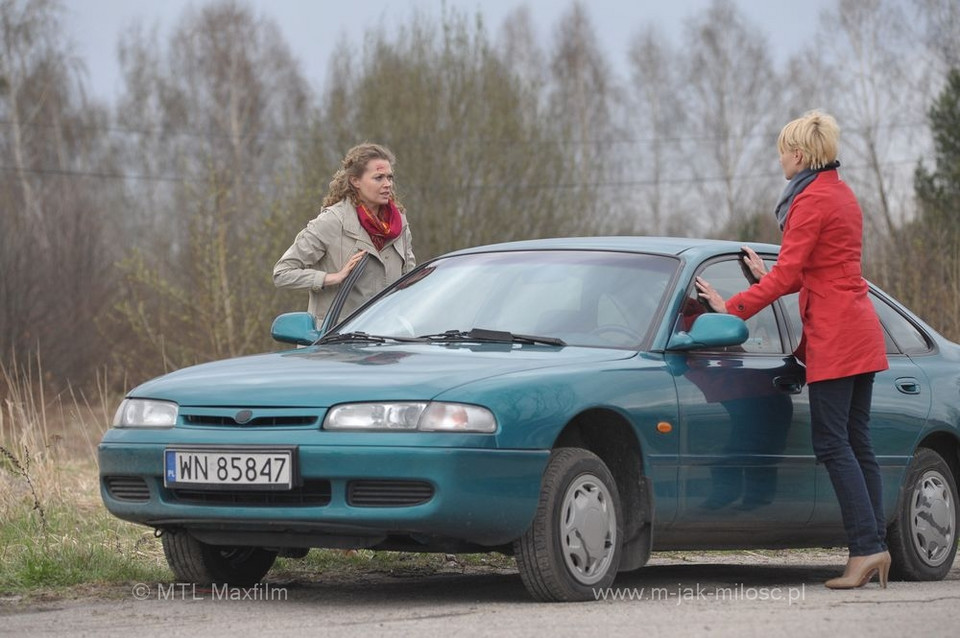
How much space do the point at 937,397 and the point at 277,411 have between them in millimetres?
3481

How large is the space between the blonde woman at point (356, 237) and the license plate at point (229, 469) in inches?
105

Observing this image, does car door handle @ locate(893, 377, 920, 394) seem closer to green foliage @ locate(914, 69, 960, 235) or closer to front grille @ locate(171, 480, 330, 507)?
front grille @ locate(171, 480, 330, 507)

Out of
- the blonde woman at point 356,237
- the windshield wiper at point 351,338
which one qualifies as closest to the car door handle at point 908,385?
the windshield wiper at point 351,338

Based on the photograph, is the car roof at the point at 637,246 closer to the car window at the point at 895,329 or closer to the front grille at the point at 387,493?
the car window at the point at 895,329

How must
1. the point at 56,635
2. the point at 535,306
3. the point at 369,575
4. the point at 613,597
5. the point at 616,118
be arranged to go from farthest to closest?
the point at 616,118 → the point at 369,575 → the point at 535,306 → the point at 613,597 → the point at 56,635

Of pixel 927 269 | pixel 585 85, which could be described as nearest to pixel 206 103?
pixel 585 85

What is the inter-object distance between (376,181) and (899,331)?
9.03 ft

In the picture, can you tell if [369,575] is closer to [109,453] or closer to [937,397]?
[109,453]

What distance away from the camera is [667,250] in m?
7.18

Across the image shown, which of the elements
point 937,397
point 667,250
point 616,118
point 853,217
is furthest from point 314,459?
point 616,118

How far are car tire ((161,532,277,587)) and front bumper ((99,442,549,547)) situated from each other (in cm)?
72

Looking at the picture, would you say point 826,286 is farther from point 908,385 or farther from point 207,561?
point 207,561

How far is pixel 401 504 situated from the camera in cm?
573

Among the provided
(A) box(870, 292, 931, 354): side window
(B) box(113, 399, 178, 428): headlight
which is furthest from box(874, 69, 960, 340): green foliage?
(B) box(113, 399, 178, 428): headlight
